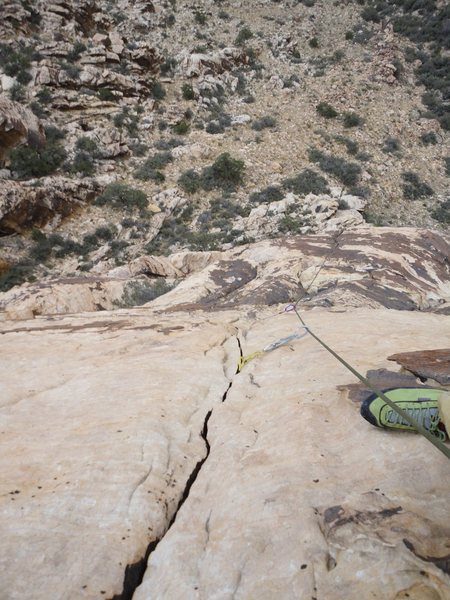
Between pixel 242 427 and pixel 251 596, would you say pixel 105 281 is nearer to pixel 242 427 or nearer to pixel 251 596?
pixel 242 427

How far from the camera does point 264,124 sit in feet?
67.2

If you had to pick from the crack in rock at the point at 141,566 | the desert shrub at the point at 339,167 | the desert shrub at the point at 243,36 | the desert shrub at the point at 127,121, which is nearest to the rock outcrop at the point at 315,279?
the crack in rock at the point at 141,566

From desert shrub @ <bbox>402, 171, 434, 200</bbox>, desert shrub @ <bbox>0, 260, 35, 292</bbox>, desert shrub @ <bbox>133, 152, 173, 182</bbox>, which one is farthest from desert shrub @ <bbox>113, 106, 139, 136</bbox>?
desert shrub @ <bbox>402, 171, 434, 200</bbox>

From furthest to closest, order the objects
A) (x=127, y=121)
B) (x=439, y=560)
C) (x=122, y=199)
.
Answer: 1. (x=127, y=121)
2. (x=122, y=199)
3. (x=439, y=560)

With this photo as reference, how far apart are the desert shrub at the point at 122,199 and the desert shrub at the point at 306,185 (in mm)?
6628

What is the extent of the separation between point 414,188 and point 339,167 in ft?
12.8

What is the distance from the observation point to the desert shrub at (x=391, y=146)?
2059 cm

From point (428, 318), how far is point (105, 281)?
6.09 m

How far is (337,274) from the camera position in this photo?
6922 millimetres

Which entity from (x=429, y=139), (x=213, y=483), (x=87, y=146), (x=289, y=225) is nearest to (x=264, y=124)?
(x=289, y=225)

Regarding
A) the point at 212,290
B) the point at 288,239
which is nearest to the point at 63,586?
the point at 212,290

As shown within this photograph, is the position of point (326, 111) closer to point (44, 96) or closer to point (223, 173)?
point (223, 173)

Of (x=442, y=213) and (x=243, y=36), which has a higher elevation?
(x=243, y=36)

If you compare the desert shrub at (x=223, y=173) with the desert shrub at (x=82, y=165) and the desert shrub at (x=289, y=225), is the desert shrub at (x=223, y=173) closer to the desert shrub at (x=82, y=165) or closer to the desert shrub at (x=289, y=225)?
the desert shrub at (x=289, y=225)
